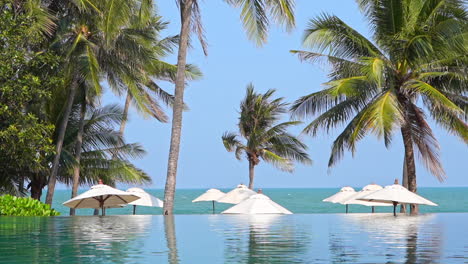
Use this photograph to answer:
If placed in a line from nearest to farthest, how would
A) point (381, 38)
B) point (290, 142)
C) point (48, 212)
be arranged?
point (48, 212) < point (381, 38) < point (290, 142)

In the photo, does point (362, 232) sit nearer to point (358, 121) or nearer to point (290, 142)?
point (358, 121)

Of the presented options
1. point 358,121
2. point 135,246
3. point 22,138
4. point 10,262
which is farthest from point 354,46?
point 10,262

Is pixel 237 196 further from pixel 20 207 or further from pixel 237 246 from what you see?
pixel 237 246

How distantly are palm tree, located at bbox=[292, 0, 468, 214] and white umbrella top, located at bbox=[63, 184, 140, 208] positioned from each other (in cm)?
649

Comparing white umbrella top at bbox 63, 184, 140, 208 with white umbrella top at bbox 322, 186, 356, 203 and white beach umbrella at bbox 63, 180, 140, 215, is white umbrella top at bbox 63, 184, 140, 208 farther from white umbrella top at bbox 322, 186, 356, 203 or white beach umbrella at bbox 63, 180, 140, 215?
white umbrella top at bbox 322, 186, 356, 203

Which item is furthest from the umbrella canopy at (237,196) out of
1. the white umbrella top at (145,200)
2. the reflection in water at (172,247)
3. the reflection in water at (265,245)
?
the reflection in water at (172,247)

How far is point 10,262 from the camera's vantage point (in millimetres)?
7211

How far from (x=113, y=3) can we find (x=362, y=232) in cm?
1330

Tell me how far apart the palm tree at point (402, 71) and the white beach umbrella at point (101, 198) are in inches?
256

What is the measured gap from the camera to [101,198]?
72.6ft

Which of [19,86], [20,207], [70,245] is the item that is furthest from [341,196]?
[70,245]

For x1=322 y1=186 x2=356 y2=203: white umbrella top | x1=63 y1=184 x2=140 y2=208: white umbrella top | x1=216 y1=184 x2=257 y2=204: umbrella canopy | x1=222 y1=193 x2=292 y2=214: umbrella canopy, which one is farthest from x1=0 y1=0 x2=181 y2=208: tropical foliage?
x1=322 y1=186 x2=356 y2=203: white umbrella top

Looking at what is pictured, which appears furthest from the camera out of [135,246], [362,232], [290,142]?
[290,142]

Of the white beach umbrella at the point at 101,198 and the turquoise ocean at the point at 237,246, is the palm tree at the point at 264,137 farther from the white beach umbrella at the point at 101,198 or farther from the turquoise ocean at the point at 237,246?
the turquoise ocean at the point at 237,246
